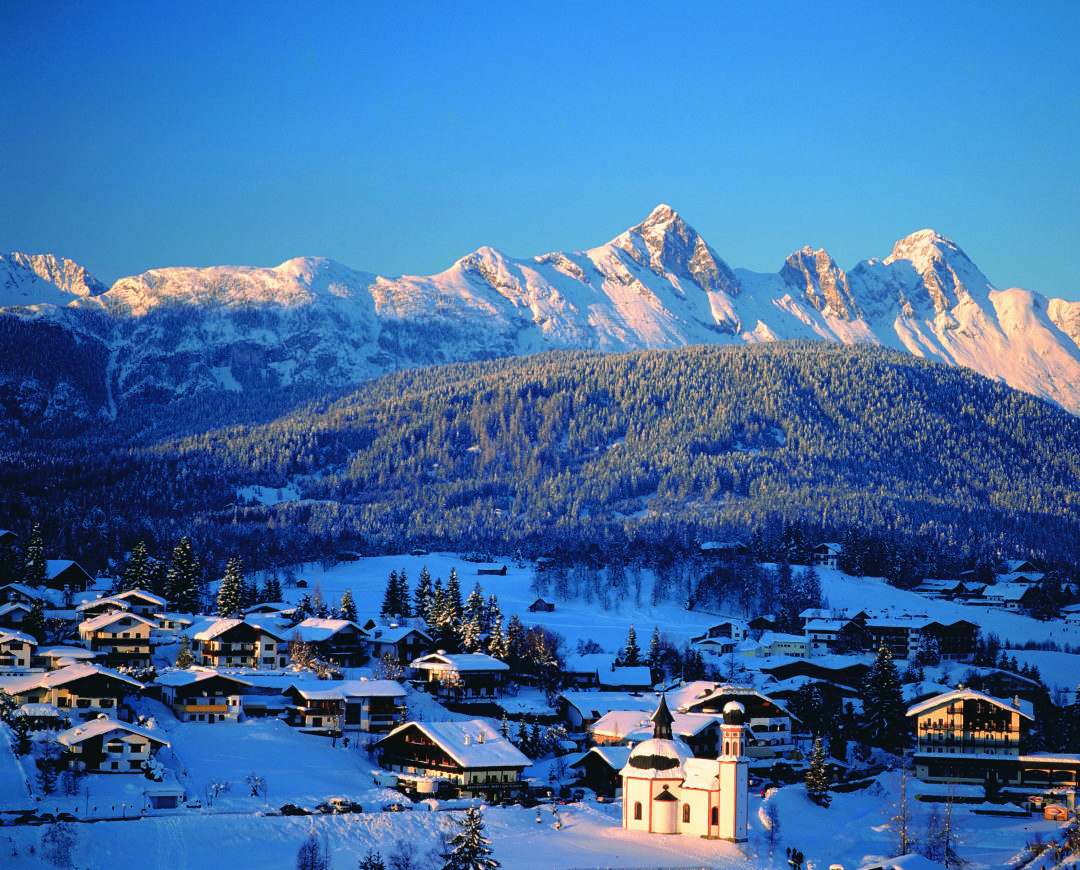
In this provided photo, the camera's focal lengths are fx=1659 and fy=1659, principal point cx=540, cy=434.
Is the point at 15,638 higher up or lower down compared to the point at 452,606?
lower down

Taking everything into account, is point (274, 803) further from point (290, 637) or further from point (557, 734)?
point (290, 637)

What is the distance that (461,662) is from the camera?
107125mm

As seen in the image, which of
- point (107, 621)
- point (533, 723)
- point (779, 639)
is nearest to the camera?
point (533, 723)

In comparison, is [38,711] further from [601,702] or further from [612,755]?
[601,702]

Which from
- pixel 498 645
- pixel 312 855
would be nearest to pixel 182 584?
pixel 498 645

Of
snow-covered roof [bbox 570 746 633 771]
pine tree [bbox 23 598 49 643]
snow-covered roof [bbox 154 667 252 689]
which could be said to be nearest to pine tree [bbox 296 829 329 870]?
snow-covered roof [bbox 570 746 633 771]

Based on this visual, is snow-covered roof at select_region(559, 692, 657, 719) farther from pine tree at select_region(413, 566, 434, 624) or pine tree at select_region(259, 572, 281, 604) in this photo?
pine tree at select_region(259, 572, 281, 604)

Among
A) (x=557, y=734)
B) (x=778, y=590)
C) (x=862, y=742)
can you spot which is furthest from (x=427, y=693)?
(x=778, y=590)

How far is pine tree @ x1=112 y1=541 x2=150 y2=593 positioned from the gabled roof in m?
44.4

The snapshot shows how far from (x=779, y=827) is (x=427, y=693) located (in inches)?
1246

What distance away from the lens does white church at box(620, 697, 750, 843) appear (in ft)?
253

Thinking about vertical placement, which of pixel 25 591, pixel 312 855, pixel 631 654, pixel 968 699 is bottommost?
pixel 312 855

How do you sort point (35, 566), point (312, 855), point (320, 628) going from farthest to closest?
point (35, 566)
point (320, 628)
point (312, 855)

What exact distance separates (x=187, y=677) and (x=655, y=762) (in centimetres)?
2847
